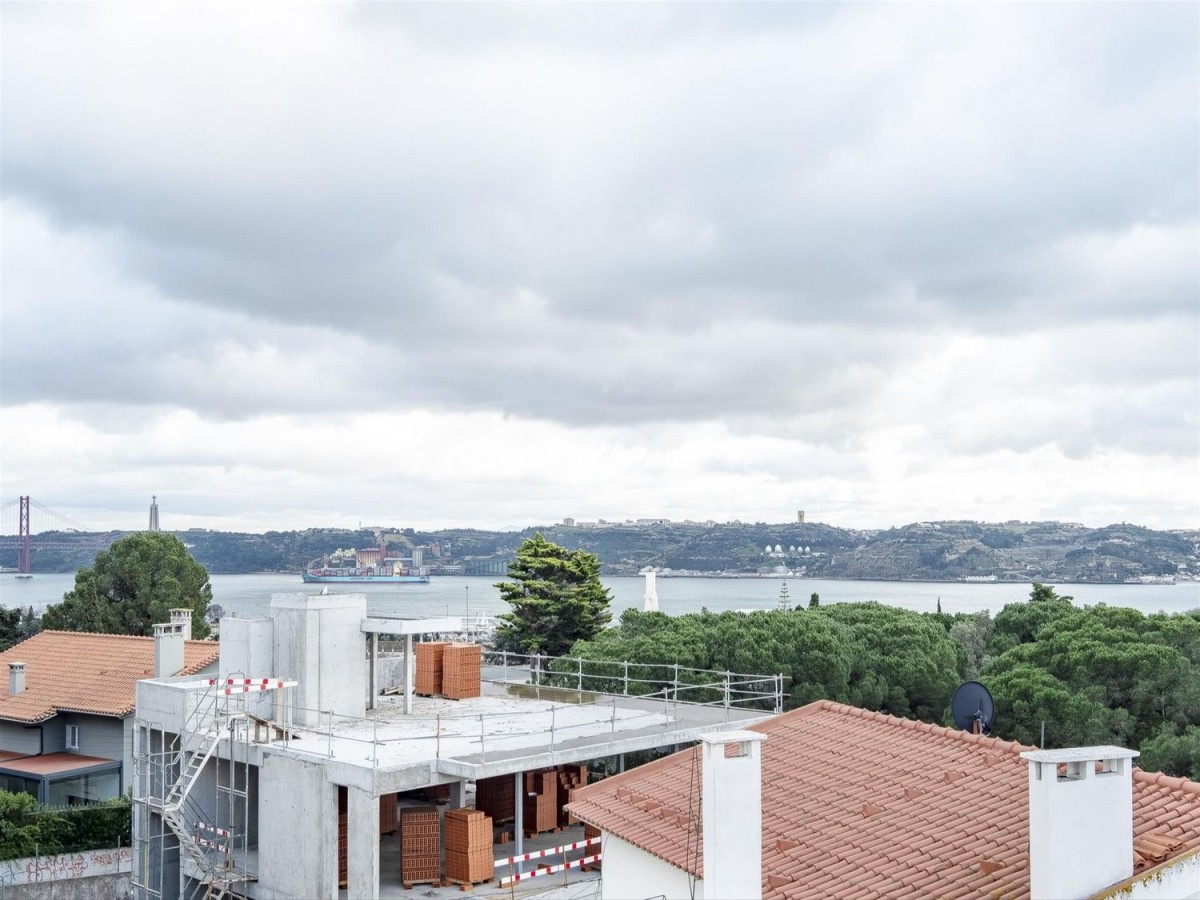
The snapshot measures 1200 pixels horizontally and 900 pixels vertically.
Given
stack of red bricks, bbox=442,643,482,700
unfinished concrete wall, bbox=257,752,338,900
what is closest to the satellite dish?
unfinished concrete wall, bbox=257,752,338,900

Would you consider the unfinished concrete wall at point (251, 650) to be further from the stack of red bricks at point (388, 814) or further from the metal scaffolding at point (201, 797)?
the stack of red bricks at point (388, 814)

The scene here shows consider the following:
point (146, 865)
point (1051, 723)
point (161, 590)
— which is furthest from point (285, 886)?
point (161, 590)

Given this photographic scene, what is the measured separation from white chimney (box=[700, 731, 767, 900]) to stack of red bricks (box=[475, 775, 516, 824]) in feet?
42.6

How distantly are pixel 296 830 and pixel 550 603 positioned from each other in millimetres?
33549

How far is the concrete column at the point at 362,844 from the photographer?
19.0m

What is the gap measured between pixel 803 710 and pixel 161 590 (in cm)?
4264

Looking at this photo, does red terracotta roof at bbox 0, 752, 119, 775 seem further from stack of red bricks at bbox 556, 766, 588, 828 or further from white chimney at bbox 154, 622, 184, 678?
stack of red bricks at bbox 556, 766, 588, 828

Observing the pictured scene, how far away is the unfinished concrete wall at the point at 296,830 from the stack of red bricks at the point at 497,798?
5.22 m

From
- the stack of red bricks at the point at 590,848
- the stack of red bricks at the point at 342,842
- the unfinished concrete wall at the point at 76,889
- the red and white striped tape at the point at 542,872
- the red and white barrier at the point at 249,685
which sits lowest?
the unfinished concrete wall at the point at 76,889

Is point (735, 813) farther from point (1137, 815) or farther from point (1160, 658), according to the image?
point (1160, 658)

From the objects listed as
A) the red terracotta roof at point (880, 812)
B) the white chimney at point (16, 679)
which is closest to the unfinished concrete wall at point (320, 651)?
the red terracotta roof at point (880, 812)

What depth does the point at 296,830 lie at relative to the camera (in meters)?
20.2

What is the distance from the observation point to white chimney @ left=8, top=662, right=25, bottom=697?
36.9 metres

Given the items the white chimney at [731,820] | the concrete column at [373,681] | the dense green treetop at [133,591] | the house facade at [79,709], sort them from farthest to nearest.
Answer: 1. the dense green treetop at [133,591]
2. the house facade at [79,709]
3. the concrete column at [373,681]
4. the white chimney at [731,820]
